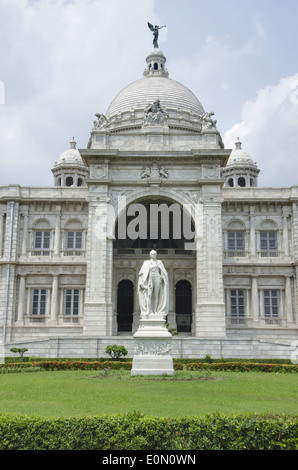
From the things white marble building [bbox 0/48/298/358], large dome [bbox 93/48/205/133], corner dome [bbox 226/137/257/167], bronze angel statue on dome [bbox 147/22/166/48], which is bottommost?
white marble building [bbox 0/48/298/358]

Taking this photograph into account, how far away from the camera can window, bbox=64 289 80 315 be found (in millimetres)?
41594

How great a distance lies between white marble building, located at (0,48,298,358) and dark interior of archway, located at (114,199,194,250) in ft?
0.43

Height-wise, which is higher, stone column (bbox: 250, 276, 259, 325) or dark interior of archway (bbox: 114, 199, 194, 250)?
dark interior of archway (bbox: 114, 199, 194, 250)

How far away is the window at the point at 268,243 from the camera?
42.3 metres

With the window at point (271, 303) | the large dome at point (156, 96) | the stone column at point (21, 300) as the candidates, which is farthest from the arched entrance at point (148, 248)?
the large dome at point (156, 96)

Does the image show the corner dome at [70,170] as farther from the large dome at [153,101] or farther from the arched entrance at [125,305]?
the arched entrance at [125,305]

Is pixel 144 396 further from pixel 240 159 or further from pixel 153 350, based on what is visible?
pixel 240 159

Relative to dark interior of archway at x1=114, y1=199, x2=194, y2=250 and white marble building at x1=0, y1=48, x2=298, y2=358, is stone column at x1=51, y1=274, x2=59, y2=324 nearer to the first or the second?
white marble building at x1=0, y1=48, x2=298, y2=358

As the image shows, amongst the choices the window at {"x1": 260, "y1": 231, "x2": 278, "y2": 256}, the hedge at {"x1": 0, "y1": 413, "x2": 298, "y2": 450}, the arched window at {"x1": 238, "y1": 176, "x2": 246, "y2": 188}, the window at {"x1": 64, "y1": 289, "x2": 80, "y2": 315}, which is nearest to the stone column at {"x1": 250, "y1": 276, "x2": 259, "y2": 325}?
the window at {"x1": 260, "y1": 231, "x2": 278, "y2": 256}

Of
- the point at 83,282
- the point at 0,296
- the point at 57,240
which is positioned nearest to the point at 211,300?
the point at 83,282

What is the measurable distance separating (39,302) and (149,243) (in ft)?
36.3

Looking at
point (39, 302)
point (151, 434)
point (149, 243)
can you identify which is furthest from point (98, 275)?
point (151, 434)

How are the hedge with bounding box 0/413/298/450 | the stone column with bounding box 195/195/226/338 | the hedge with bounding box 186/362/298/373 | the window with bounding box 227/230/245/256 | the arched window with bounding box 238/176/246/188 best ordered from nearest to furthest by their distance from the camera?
1. the hedge with bounding box 0/413/298/450
2. the hedge with bounding box 186/362/298/373
3. the stone column with bounding box 195/195/226/338
4. the window with bounding box 227/230/245/256
5. the arched window with bounding box 238/176/246/188

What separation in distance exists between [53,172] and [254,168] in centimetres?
2318
